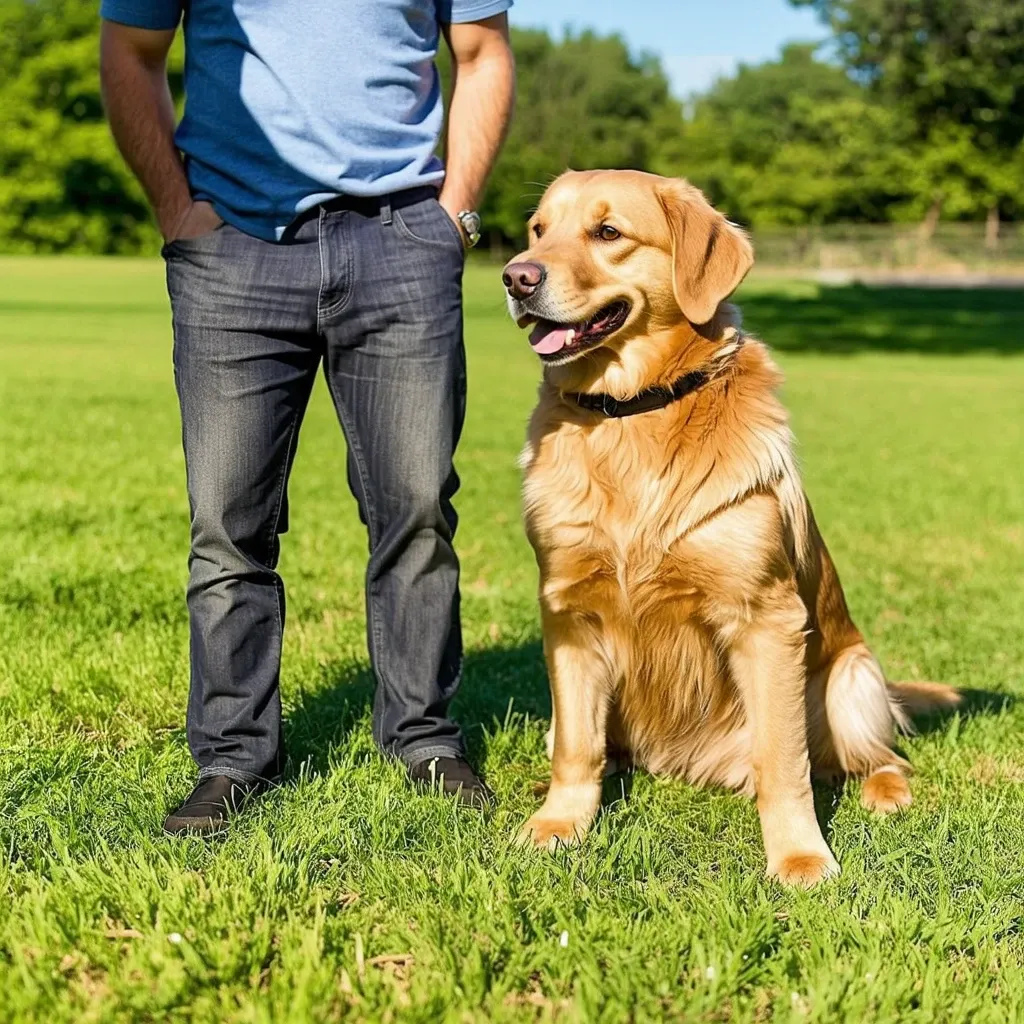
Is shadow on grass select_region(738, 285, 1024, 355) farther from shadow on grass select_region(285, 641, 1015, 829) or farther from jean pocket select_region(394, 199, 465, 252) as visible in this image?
→ jean pocket select_region(394, 199, 465, 252)

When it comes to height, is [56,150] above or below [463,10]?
below

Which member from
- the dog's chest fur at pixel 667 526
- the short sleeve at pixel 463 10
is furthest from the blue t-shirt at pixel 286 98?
the dog's chest fur at pixel 667 526

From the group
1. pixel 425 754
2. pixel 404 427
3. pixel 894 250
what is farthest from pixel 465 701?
pixel 894 250

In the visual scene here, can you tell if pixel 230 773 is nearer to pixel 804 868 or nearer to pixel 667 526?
pixel 667 526

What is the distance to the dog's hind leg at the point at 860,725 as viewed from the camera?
372cm

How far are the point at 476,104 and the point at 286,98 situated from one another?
629 mm

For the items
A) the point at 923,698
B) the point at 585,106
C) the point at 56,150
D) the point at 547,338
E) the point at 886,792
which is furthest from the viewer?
the point at 585,106

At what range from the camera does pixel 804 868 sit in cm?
306

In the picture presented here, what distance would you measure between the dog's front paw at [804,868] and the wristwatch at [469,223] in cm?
188

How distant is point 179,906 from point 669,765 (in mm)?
1744

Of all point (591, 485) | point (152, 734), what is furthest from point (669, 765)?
point (152, 734)

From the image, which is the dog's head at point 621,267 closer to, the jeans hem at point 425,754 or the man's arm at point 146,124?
the man's arm at point 146,124

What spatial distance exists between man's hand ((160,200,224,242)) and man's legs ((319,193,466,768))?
0.29 meters

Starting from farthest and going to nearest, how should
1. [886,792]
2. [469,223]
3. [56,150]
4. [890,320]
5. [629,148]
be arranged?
1. [629,148]
2. [56,150]
3. [890,320]
4. [886,792]
5. [469,223]
